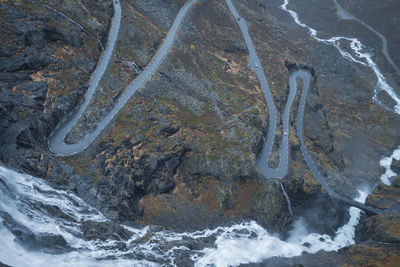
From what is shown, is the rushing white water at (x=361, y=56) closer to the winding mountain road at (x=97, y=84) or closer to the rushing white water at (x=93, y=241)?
the winding mountain road at (x=97, y=84)

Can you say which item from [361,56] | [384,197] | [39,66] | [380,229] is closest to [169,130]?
[39,66]

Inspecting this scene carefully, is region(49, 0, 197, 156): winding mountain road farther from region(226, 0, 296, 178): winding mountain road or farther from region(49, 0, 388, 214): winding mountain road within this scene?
region(226, 0, 296, 178): winding mountain road

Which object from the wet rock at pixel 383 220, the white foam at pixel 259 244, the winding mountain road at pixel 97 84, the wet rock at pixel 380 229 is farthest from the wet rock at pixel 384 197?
the winding mountain road at pixel 97 84

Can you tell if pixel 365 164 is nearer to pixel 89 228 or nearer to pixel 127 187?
pixel 127 187

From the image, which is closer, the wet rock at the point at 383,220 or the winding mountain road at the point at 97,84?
the winding mountain road at the point at 97,84

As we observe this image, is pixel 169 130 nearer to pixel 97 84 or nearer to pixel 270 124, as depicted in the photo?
pixel 97 84

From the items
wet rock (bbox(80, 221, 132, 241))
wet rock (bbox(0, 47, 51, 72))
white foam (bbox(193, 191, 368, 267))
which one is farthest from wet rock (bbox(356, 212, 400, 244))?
wet rock (bbox(0, 47, 51, 72))

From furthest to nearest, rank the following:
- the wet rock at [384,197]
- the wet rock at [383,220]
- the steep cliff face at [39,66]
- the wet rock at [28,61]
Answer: the wet rock at [384,197] < the wet rock at [383,220] < the wet rock at [28,61] < the steep cliff face at [39,66]
